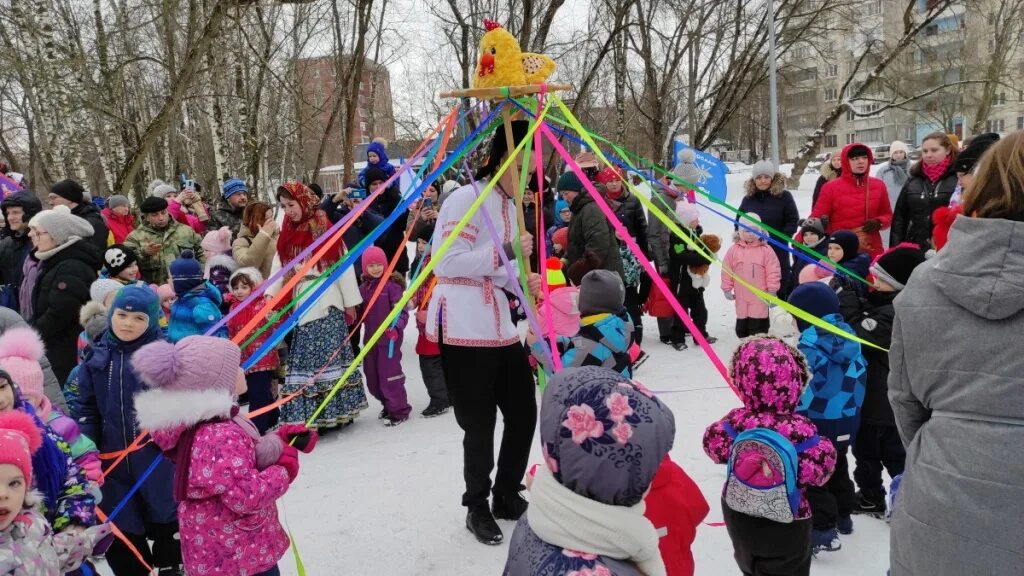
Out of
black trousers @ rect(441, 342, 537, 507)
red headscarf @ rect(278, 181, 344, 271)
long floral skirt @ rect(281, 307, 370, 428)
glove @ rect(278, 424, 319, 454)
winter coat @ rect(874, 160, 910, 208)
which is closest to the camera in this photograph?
glove @ rect(278, 424, 319, 454)

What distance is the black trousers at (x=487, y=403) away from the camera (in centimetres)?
319

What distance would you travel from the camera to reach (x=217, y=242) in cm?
609

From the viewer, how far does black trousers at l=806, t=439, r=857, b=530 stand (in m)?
3.00

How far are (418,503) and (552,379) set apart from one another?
244cm

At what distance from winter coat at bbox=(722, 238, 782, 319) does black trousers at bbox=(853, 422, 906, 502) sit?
2.82 metres

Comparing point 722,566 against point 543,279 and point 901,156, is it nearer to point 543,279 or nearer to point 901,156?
point 543,279

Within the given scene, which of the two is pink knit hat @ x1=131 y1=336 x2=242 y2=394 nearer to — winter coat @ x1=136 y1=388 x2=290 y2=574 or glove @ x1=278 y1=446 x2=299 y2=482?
winter coat @ x1=136 y1=388 x2=290 y2=574

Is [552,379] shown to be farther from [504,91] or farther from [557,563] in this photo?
[504,91]

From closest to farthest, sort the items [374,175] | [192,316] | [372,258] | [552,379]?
[552,379]
[192,316]
[372,258]
[374,175]

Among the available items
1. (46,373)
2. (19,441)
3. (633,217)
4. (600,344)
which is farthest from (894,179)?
(19,441)

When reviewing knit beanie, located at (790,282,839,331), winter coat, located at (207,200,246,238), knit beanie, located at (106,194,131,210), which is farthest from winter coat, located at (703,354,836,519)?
knit beanie, located at (106,194,131,210)

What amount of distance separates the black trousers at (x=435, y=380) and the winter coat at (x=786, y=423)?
3.09 metres

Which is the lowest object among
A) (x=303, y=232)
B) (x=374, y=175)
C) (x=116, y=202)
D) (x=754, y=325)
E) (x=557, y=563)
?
(x=754, y=325)

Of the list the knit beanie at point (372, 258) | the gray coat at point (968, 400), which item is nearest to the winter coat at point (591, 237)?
the knit beanie at point (372, 258)
